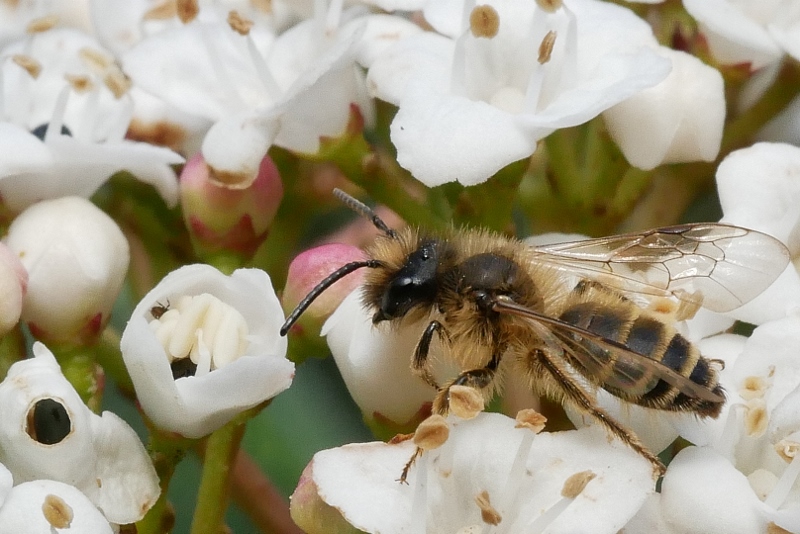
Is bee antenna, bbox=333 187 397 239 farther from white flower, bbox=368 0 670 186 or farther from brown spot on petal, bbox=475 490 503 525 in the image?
brown spot on petal, bbox=475 490 503 525

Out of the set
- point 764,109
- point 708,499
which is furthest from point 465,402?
point 764,109

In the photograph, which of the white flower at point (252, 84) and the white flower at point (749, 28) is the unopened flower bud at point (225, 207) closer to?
the white flower at point (252, 84)

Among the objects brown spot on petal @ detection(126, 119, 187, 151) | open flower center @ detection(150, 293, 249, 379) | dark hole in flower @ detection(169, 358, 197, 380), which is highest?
Result: open flower center @ detection(150, 293, 249, 379)

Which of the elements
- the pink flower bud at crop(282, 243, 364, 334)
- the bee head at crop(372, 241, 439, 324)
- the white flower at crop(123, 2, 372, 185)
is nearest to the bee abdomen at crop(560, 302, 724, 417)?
the bee head at crop(372, 241, 439, 324)

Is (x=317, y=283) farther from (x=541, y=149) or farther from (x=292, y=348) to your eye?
(x=541, y=149)

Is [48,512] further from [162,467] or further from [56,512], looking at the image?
[162,467]

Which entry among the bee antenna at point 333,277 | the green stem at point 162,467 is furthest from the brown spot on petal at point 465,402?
the green stem at point 162,467
